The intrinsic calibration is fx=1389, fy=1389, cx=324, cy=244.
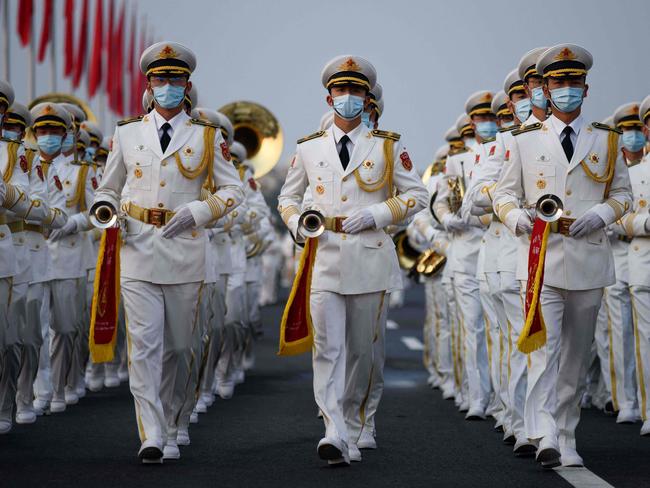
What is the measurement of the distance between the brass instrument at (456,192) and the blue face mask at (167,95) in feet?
13.8

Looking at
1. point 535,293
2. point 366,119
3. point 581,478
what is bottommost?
point 581,478

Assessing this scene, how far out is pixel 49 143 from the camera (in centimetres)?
1296

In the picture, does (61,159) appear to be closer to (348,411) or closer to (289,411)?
(289,411)

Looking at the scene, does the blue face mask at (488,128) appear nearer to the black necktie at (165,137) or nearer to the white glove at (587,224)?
the white glove at (587,224)

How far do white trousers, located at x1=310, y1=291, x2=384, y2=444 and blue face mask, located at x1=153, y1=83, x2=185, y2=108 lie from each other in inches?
64.5

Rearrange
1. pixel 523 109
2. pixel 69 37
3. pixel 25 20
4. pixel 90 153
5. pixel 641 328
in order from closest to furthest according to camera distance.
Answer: pixel 523 109 < pixel 641 328 < pixel 90 153 < pixel 25 20 < pixel 69 37

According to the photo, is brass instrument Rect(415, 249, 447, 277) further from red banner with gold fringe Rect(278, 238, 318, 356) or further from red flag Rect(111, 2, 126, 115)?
red flag Rect(111, 2, 126, 115)

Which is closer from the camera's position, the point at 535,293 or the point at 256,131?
the point at 535,293

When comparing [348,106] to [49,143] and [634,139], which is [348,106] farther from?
[49,143]

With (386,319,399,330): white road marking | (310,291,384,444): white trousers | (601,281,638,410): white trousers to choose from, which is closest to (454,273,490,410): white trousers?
(601,281,638,410): white trousers

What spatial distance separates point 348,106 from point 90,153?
6.41 metres

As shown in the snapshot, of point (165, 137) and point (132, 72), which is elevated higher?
point (132, 72)

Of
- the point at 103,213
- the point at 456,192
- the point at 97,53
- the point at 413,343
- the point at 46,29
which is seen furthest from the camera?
the point at 97,53

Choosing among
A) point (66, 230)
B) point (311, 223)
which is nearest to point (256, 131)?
point (66, 230)
